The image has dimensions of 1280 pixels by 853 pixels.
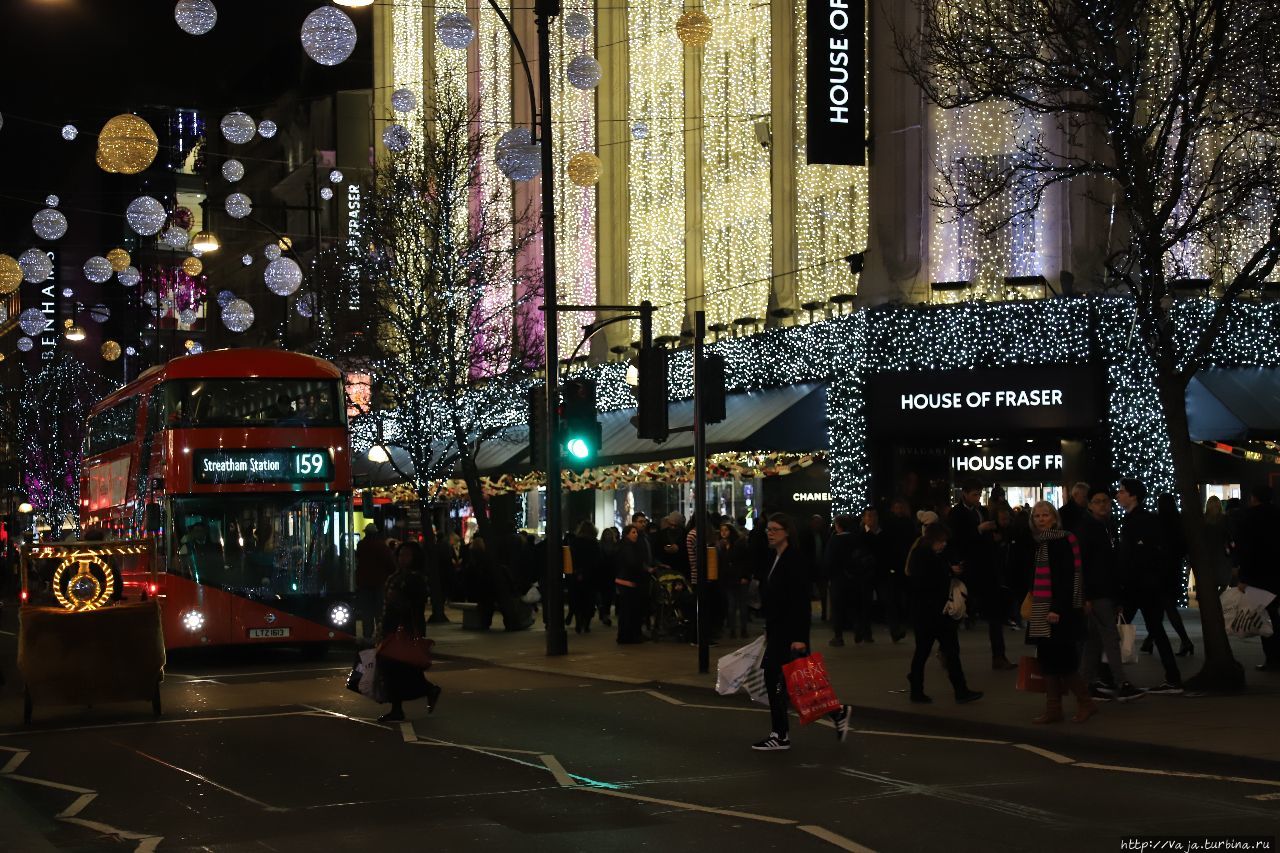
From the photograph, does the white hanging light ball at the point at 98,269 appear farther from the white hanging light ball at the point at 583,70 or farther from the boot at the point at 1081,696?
the boot at the point at 1081,696

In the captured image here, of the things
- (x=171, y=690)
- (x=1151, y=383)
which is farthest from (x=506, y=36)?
(x=171, y=690)

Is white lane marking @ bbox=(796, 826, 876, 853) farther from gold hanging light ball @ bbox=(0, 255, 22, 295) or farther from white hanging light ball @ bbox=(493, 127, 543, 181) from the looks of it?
gold hanging light ball @ bbox=(0, 255, 22, 295)

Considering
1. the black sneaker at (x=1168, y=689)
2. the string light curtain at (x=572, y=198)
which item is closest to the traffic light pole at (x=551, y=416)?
the black sneaker at (x=1168, y=689)

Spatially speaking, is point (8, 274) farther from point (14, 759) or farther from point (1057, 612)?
point (1057, 612)

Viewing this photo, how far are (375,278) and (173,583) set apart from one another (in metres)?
12.0

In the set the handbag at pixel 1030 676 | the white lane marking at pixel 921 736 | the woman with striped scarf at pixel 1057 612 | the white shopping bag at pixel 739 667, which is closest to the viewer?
the white shopping bag at pixel 739 667

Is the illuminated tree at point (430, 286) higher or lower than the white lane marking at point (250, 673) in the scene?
higher

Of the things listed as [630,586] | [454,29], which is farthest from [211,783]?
[454,29]

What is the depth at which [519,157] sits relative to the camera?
24141 millimetres

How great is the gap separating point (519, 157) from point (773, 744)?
42.2 feet

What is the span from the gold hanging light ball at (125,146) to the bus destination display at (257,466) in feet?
12.9

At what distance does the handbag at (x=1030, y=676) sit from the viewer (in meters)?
14.2

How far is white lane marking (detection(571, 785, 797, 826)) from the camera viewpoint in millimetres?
10133

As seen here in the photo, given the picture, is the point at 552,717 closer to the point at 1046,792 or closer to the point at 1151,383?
the point at 1046,792
